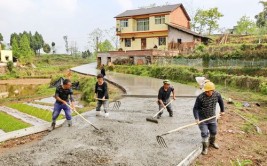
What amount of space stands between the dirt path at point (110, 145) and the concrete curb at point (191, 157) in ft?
0.65

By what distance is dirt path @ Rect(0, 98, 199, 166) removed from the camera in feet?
23.8

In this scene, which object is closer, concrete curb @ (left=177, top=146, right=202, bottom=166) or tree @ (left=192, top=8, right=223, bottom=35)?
concrete curb @ (left=177, top=146, right=202, bottom=166)

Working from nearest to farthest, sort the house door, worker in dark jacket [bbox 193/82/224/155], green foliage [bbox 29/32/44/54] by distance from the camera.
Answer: worker in dark jacket [bbox 193/82/224/155] → the house door → green foliage [bbox 29/32/44/54]

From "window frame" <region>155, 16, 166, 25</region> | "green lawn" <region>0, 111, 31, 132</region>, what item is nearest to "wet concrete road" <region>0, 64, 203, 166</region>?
"green lawn" <region>0, 111, 31, 132</region>

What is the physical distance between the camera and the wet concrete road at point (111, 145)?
→ 7.23m

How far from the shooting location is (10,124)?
13.7 m

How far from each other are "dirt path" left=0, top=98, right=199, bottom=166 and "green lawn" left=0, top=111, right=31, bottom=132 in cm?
306

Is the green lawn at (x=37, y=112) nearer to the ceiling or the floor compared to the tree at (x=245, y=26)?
nearer to the floor

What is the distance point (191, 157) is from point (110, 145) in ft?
7.80

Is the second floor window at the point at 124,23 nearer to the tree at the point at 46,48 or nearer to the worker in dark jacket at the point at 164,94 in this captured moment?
the worker in dark jacket at the point at 164,94

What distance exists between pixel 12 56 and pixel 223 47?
5172 centimetres

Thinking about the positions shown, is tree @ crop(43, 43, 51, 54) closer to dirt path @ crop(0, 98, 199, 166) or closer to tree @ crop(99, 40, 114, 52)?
tree @ crop(99, 40, 114, 52)

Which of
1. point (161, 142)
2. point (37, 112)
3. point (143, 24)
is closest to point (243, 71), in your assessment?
point (37, 112)

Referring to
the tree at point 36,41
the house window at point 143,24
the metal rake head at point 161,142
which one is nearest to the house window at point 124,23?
the house window at point 143,24
